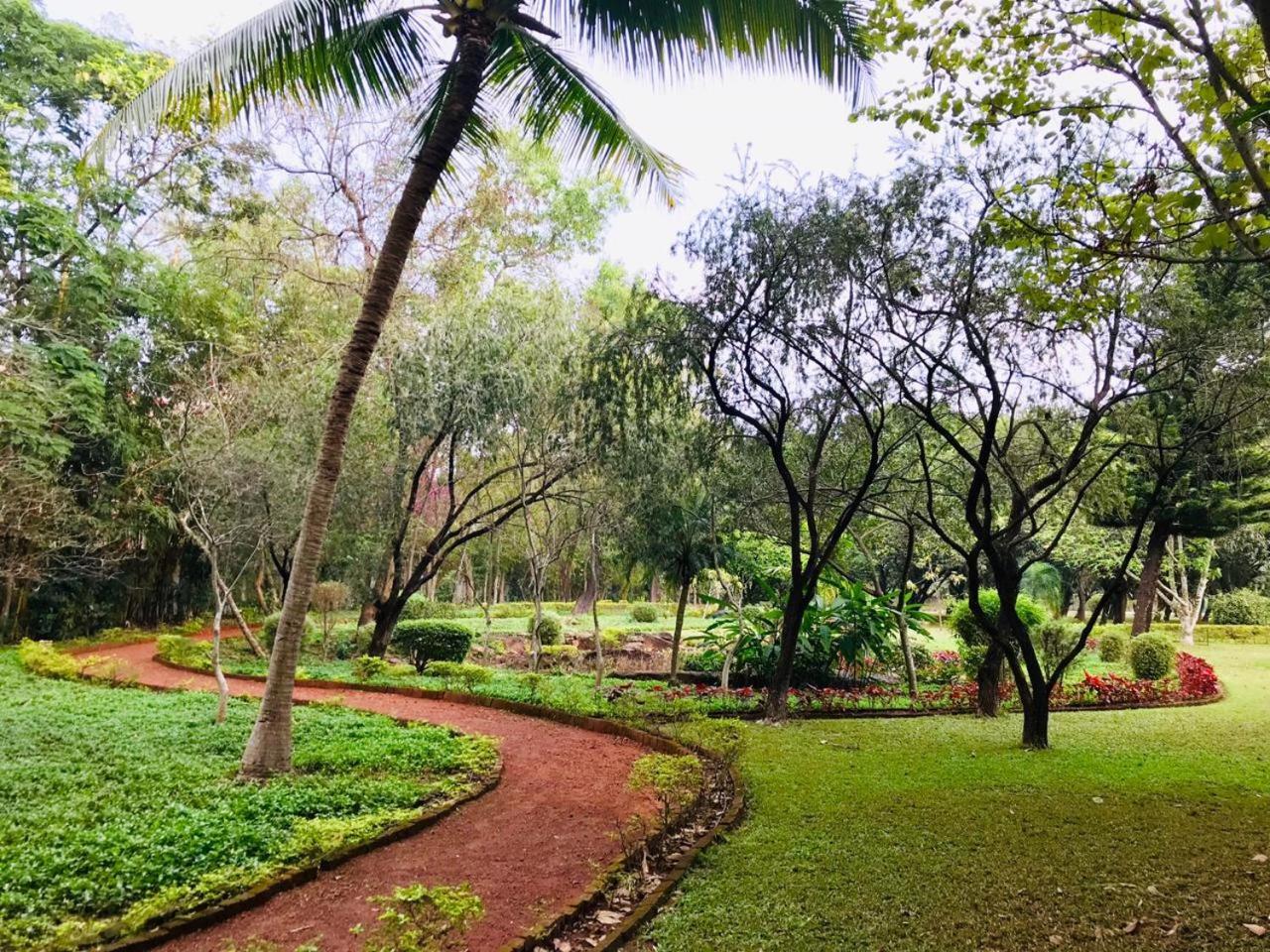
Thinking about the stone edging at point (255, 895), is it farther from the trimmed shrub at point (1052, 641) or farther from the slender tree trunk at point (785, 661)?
the trimmed shrub at point (1052, 641)

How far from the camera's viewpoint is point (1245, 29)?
461 cm

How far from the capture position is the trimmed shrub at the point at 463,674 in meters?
10.9

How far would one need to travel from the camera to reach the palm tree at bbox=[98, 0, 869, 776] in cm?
559

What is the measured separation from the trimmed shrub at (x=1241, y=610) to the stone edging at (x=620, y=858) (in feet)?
86.4

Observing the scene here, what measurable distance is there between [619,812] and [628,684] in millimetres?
7086

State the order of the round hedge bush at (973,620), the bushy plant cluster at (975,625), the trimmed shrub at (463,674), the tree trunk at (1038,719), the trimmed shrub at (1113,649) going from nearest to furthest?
1. the tree trunk at (1038,719)
2. the trimmed shrub at (463,674)
3. the bushy plant cluster at (975,625)
4. the round hedge bush at (973,620)
5. the trimmed shrub at (1113,649)

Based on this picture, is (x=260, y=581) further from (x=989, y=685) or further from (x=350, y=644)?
(x=989, y=685)

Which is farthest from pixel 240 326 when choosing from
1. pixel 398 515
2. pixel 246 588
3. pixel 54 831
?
pixel 54 831

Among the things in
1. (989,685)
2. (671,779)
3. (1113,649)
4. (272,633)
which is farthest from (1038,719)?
(272,633)

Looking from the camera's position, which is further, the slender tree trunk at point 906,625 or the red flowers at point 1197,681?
the red flowers at point 1197,681

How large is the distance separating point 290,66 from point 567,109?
2.37 metres

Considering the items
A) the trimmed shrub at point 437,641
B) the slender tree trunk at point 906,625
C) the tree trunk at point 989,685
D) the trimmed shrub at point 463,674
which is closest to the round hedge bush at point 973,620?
the slender tree trunk at point 906,625

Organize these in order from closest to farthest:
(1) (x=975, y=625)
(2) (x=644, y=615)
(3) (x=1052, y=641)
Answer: (1) (x=975, y=625)
(3) (x=1052, y=641)
(2) (x=644, y=615)

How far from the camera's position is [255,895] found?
12.5ft
